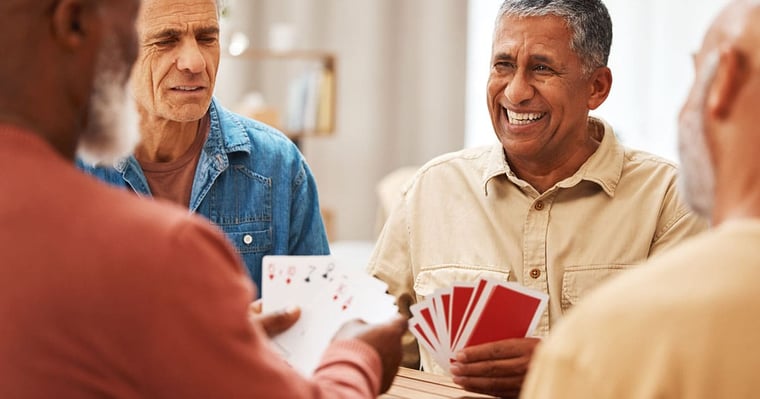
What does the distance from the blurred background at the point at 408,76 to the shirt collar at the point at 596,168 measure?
4.42 meters

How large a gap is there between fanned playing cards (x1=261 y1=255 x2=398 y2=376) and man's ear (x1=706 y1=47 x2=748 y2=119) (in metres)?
0.71

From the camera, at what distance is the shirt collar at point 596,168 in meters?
2.51

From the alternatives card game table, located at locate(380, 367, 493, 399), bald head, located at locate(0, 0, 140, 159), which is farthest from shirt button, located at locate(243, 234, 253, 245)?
bald head, located at locate(0, 0, 140, 159)

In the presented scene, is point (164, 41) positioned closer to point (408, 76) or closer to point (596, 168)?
point (596, 168)

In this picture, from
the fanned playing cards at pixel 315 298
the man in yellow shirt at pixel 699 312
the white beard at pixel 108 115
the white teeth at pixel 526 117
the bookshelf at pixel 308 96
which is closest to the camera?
the man in yellow shirt at pixel 699 312

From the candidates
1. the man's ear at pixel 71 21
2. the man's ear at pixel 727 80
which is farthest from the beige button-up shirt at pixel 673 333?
the man's ear at pixel 71 21

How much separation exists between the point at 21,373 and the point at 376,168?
6059 mm

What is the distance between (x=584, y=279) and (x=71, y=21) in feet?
4.88

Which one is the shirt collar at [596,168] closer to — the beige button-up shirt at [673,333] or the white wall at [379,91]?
the beige button-up shirt at [673,333]

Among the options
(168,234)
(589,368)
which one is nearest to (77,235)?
(168,234)

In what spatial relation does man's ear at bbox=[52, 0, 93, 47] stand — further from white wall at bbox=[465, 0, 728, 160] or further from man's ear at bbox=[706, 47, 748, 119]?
white wall at bbox=[465, 0, 728, 160]

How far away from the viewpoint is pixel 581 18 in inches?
99.1

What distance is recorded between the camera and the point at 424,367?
8.24ft

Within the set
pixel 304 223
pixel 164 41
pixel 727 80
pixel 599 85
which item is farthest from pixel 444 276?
pixel 727 80
